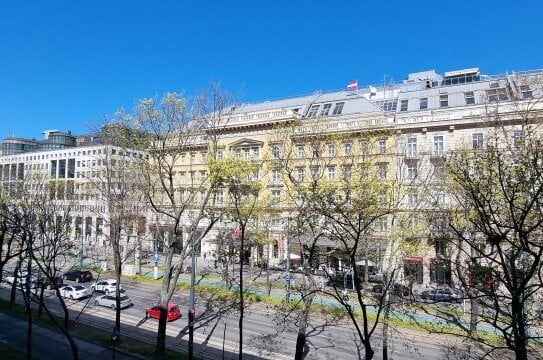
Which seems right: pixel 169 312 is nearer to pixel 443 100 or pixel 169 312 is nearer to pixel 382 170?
pixel 382 170

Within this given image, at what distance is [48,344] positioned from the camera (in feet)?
72.1

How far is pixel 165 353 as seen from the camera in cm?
2006

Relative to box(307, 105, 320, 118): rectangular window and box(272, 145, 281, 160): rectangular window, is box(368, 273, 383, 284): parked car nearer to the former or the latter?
box(272, 145, 281, 160): rectangular window

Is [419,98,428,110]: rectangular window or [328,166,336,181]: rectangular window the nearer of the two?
[328,166,336,181]: rectangular window

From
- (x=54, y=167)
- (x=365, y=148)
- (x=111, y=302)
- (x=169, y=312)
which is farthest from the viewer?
(x=54, y=167)

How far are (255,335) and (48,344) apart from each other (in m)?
11.5

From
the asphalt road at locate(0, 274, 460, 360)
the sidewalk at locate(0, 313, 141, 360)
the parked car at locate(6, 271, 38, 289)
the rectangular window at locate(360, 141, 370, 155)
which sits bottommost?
the asphalt road at locate(0, 274, 460, 360)

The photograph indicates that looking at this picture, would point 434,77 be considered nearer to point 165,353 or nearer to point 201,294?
point 201,294

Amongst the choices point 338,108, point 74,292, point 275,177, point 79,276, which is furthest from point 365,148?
point 79,276

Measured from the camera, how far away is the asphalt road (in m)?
21.3

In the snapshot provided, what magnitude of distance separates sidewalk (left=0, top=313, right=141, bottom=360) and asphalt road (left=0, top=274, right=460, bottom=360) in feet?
7.96

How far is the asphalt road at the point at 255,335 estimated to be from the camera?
21.3 m

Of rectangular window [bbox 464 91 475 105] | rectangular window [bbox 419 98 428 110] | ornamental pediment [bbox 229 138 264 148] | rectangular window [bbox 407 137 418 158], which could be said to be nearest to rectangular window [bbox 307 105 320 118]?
ornamental pediment [bbox 229 138 264 148]

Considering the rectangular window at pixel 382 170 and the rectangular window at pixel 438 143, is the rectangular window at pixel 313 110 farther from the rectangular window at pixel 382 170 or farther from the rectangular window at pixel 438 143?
the rectangular window at pixel 382 170
